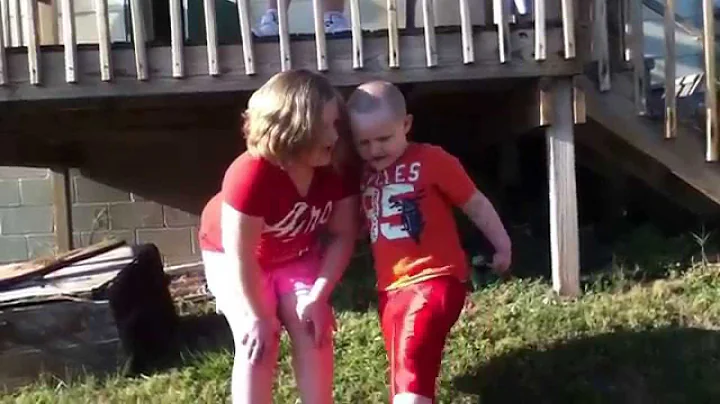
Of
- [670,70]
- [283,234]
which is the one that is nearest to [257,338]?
[283,234]

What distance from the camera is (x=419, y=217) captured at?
4.02m

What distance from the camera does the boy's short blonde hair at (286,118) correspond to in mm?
3783

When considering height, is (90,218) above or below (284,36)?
below

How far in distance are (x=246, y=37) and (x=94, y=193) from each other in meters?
2.96

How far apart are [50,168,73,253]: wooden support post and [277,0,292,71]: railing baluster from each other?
287 cm

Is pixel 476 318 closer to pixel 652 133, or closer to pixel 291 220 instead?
pixel 652 133

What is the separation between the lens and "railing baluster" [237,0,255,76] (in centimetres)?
559

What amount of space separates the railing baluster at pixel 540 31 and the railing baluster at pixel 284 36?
1.15 meters

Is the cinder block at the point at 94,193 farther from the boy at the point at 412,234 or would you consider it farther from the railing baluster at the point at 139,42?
the boy at the point at 412,234

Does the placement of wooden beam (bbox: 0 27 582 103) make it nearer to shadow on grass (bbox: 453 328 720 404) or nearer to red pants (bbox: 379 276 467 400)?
shadow on grass (bbox: 453 328 720 404)

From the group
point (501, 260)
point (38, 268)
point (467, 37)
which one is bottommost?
point (38, 268)

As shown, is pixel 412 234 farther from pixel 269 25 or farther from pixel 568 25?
pixel 269 25

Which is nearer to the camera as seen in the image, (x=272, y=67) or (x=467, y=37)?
(x=467, y=37)

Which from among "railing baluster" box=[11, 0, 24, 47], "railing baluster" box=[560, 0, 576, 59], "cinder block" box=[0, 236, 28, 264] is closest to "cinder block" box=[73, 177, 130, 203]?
"cinder block" box=[0, 236, 28, 264]
